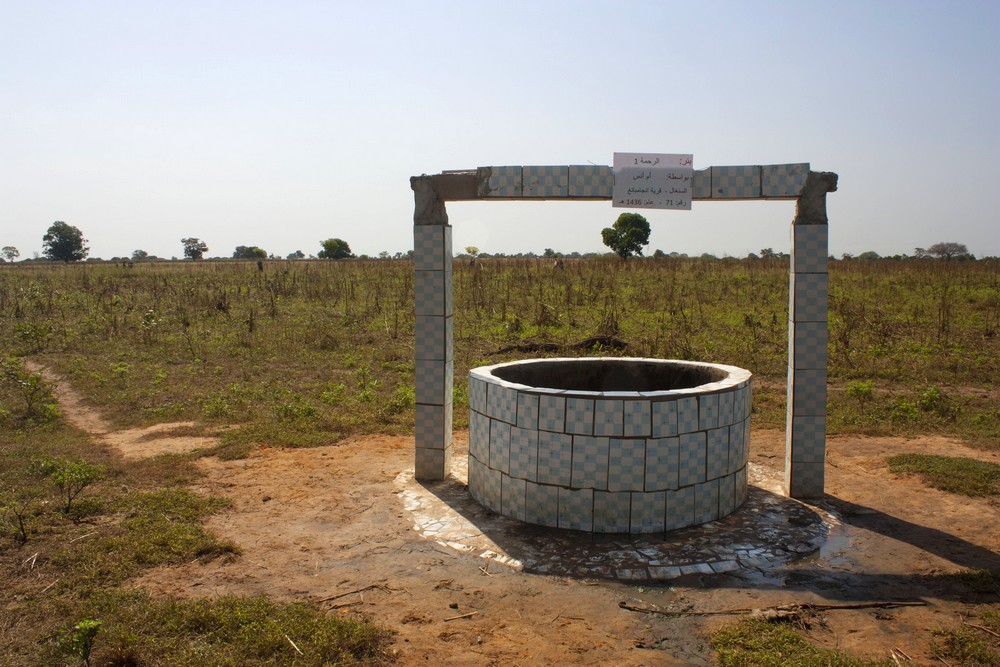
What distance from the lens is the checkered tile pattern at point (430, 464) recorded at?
19.0 ft

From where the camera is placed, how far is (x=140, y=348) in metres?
11.7

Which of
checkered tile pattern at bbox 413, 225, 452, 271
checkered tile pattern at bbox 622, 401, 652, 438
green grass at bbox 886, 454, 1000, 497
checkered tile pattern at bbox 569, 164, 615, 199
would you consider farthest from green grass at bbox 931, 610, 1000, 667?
checkered tile pattern at bbox 413, 225, 452, 271

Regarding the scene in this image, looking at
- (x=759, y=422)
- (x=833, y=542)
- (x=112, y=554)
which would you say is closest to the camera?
(x=112, y=554)

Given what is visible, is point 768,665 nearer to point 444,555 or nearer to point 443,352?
point 444,555

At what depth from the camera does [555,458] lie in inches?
183

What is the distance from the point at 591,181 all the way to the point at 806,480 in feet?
9.51

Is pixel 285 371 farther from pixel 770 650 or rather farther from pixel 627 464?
pixel 770 650

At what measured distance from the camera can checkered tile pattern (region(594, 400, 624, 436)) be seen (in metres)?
4.50

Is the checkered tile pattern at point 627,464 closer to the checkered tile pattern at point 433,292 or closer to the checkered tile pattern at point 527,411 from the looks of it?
the checkered tile pattern at point 527,411

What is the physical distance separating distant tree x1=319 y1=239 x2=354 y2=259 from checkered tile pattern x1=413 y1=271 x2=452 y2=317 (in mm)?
46739

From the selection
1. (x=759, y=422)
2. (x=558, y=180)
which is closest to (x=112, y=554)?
(x=558, y=180)

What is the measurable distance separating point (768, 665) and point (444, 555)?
6.64 feet

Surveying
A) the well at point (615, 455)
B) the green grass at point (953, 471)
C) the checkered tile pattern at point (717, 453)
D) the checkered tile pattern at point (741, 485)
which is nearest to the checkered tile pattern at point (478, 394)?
the well at point (615, 455)

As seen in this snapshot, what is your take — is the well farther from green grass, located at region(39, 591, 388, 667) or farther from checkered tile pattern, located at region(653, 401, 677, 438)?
green grass, located at region(39, 591, 388, 667)
